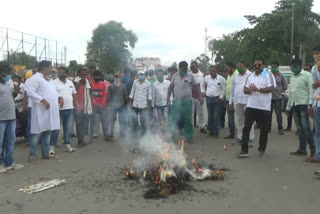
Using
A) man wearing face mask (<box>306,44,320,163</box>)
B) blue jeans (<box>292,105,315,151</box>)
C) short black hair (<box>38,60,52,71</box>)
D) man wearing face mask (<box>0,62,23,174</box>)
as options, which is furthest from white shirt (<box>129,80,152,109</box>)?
man wearing face mask (<box>306,44,320,163</box>)

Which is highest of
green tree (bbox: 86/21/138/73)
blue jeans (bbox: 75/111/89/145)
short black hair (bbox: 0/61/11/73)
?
green tree (bbox: 86/21/138/73)

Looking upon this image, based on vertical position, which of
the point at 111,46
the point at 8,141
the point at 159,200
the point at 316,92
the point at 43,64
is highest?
the point at 111,46

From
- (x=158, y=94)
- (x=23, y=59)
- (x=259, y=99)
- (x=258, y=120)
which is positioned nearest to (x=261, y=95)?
(x=259, y=99)

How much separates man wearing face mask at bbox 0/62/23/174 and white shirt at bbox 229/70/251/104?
5.17 metres

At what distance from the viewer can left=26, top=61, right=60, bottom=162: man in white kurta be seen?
266 inches

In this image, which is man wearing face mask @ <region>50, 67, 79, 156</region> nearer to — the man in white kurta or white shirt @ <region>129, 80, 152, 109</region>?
the man in white kurta

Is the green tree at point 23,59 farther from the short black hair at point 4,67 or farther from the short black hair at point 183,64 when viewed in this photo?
the short black hair at point 4,67

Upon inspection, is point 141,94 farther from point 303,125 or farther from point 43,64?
point 303,125

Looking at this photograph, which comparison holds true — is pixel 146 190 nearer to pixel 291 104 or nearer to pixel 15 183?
pixel 15 183


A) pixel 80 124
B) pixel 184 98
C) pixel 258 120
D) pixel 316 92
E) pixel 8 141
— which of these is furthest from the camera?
pixel 184 98

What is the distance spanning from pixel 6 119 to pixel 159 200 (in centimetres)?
342

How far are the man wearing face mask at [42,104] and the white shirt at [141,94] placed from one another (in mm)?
2784

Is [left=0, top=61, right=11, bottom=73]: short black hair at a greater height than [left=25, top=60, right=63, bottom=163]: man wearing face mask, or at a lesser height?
greater

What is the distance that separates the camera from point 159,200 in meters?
4.51
